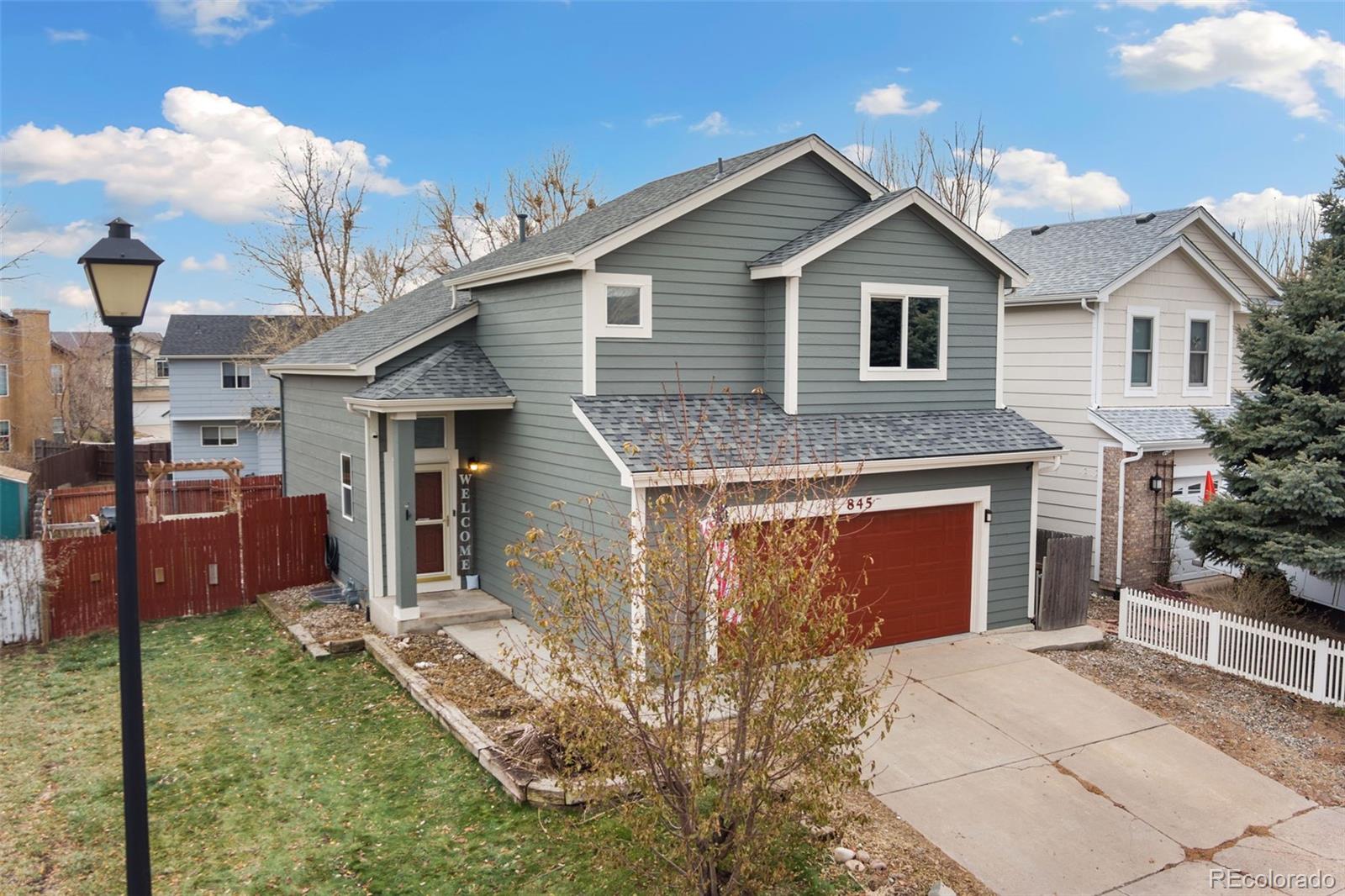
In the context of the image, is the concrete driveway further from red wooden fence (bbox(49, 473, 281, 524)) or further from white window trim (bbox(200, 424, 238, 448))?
white window trim (bbox(200, 424, 238, 448))

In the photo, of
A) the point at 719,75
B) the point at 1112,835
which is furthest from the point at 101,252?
the point at 719,75

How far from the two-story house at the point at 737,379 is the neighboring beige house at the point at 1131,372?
12.7 feet

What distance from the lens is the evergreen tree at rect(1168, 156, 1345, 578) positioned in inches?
460

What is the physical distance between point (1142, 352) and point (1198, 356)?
192 cm

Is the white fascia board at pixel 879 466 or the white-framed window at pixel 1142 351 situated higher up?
the white-framed window at pixel 1142 351

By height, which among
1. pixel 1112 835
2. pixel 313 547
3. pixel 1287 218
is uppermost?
pixel 1287 218

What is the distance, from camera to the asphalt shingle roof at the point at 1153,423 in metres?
16.3

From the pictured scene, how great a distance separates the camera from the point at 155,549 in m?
14.4

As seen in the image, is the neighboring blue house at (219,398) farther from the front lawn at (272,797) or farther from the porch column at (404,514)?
the front lawn at (272,797)

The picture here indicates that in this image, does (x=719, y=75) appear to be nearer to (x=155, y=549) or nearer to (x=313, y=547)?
(x=313, y=547)

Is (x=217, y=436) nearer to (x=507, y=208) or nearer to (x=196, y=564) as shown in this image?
(x=507, y=208)

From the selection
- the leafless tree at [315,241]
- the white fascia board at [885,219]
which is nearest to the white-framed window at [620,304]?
the white fascia board at [885,219]

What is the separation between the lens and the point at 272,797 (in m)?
7.97

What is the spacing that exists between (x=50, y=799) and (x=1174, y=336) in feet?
64.4
